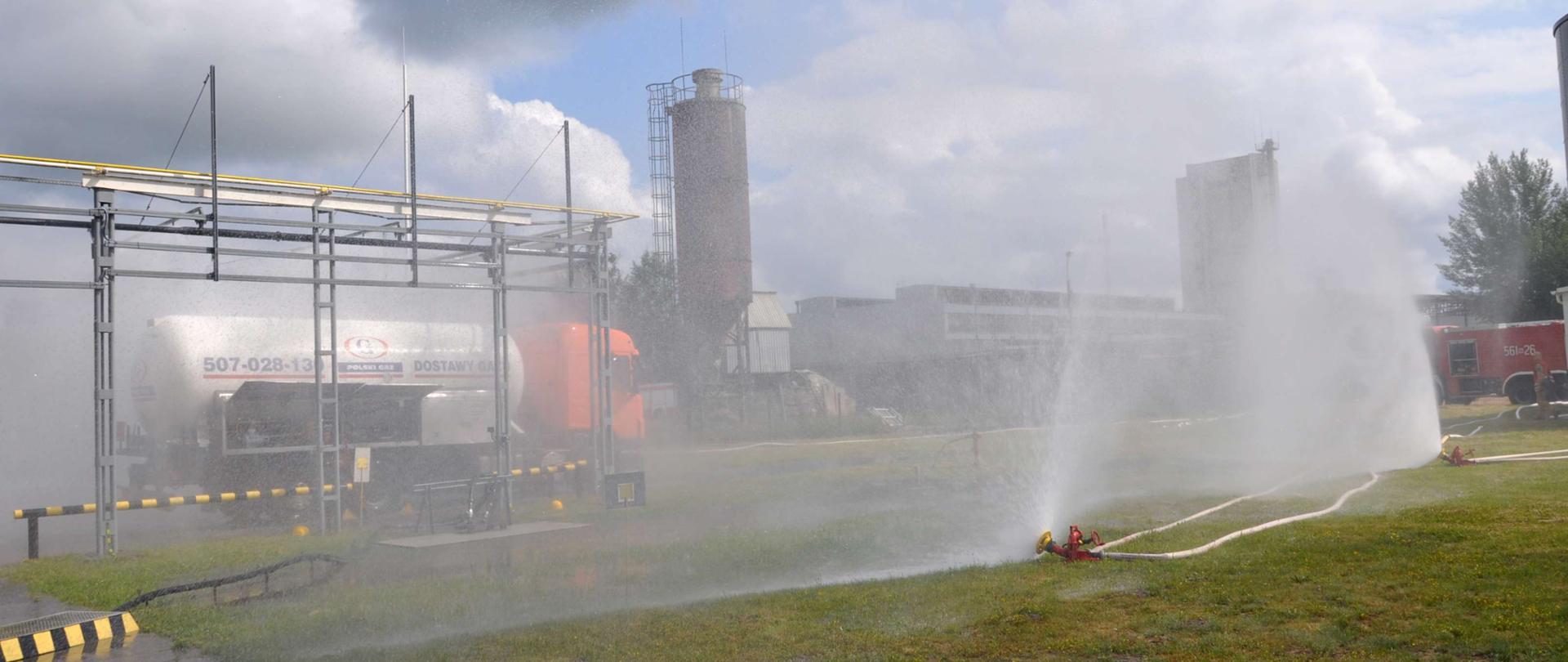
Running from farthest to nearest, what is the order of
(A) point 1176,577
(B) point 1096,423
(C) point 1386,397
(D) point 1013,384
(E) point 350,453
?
(D) point 1013,384 → (B) point 1096,423 → (C) point 1386,397 → (E) point 350,453 → (A) point 1176,577

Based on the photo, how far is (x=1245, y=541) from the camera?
38.3 feet

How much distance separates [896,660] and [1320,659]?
9.39 ft

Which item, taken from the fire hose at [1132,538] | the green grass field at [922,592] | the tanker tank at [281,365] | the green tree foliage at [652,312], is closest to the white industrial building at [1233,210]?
the green grass field at [922,592]

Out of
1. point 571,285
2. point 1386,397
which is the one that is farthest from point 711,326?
point 1386,397

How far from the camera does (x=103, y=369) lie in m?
15.3

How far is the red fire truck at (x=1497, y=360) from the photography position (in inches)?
1537

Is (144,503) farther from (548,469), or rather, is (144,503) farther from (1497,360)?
(1497,360)

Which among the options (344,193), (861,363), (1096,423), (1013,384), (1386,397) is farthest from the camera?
(861,363)

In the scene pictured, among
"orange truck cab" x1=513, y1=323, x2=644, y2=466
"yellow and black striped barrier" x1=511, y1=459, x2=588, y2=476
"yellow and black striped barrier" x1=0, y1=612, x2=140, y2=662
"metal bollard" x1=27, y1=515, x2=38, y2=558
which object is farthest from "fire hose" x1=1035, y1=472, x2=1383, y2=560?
"orange truck cab" x1=513, y1=323, x2=644, y2=466

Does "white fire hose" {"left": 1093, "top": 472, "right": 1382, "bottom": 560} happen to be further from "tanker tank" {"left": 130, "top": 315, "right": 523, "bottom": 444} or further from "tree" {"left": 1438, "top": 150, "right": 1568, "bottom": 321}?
"tree" {"left": 1438, "top": 150, "right": 1568, "bottom": 321}

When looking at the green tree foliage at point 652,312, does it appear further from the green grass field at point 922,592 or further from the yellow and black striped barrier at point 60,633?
the yellow and black striped barrier at point 60,633

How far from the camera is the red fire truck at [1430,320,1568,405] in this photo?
39031 millimetres

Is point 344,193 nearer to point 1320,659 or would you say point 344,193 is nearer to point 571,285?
point 571,285

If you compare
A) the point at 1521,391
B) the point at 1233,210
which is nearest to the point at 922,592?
the point at 1233,210
